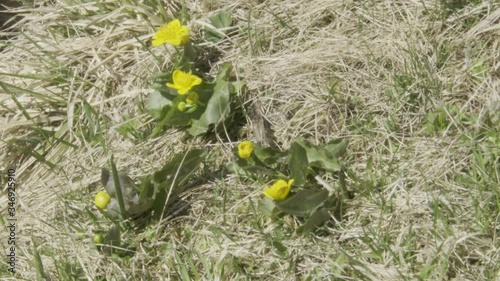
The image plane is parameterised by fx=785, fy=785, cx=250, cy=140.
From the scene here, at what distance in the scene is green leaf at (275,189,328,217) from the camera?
222 cm

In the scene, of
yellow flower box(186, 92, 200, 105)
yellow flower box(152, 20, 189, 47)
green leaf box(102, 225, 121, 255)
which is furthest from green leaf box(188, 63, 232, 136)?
green leaf box(102, 225, 121, 255)

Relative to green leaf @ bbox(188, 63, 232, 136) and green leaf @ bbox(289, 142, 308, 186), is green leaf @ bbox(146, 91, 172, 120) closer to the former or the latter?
green leaf @ bbox(188, 63, 232, 136)

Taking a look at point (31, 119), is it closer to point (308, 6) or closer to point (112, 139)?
point (112, 139)

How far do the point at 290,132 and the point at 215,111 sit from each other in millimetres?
256

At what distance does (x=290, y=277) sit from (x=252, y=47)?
95cm

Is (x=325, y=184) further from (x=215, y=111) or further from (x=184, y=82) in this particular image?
(x=184, y=82)

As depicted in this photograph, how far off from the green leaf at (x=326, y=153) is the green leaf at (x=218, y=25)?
0.68 m

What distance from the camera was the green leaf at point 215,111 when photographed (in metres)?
2.56

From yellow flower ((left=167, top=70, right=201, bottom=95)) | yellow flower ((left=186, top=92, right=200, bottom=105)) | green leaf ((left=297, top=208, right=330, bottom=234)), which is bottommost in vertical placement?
green leaf ((left=297, top=208, right=330, bottom=234))


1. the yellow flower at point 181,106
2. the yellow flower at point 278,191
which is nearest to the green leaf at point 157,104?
the yellow flower at point 181,106

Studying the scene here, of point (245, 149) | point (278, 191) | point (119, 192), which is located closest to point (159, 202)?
point (119, 192)

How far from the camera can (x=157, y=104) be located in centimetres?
266

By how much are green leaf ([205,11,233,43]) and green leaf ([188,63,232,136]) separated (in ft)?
1.10

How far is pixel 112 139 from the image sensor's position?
8.96 ft
